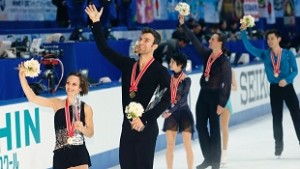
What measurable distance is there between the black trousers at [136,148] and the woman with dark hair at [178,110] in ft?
9.87

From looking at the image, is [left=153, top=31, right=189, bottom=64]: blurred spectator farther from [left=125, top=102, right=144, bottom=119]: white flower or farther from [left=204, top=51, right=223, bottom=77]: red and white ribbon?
[left=125, top=102, right=144, bottom=119]: white flower

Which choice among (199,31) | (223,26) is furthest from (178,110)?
(223,26)

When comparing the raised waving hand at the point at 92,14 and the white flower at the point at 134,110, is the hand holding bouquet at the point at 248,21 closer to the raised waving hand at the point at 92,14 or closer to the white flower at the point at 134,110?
the raised waving hand at the point at 92,14

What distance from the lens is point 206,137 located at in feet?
33.8

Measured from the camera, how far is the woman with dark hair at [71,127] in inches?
290

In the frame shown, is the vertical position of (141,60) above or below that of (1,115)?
above

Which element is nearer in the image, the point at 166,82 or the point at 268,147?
the point at 166,82

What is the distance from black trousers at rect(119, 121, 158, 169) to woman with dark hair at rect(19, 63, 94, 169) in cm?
61

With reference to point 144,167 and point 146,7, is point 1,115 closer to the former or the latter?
point 144,167

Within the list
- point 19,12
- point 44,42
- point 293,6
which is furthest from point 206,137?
point 293,6

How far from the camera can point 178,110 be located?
10.0 m

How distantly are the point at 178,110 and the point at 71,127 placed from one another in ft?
9.28

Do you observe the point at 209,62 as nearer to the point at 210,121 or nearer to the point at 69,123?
the point at 210,121

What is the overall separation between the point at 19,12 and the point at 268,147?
18.4ft
